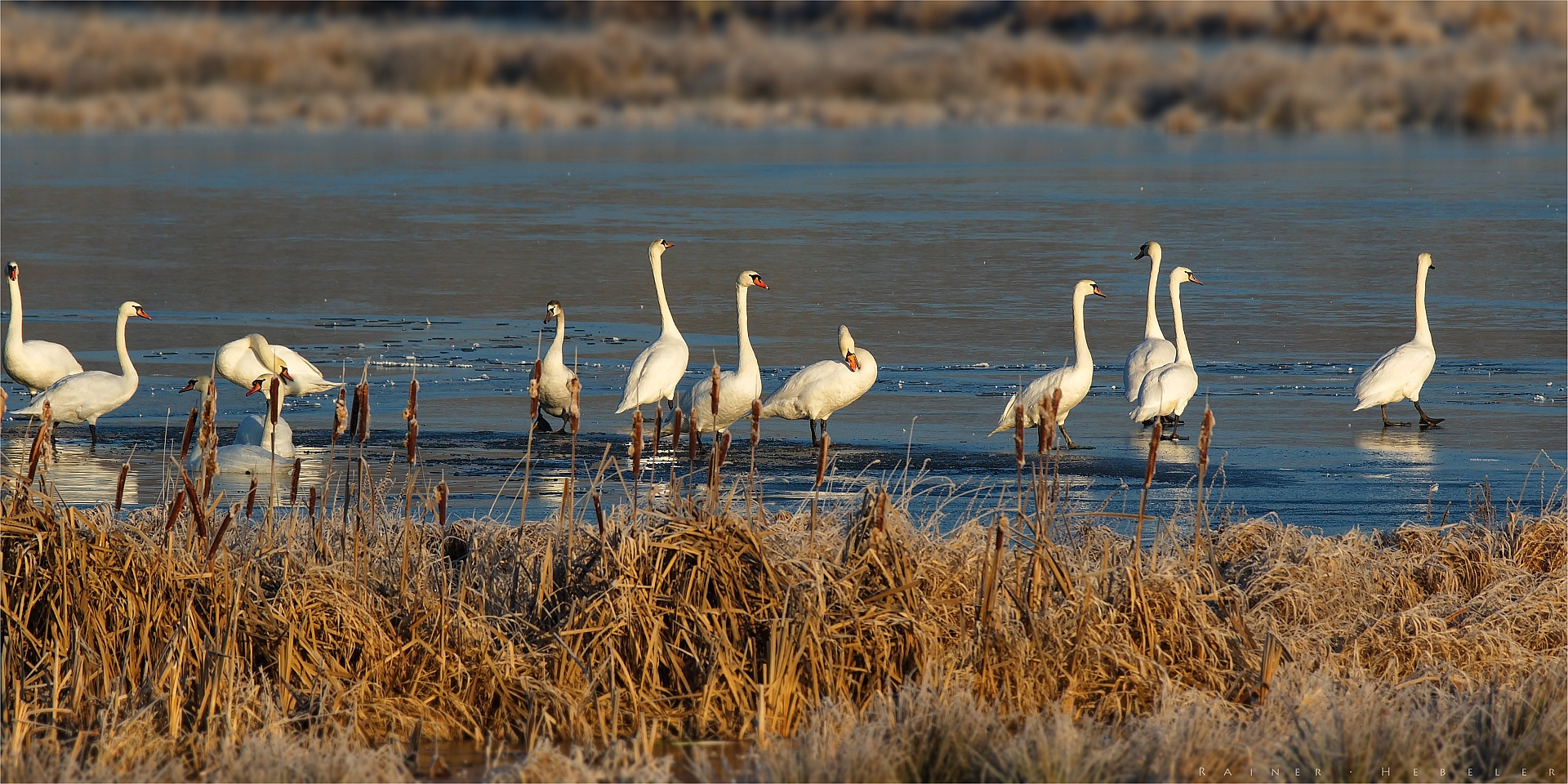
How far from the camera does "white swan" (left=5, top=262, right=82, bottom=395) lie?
34.6 feet

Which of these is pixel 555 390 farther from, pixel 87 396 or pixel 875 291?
pixel 875 291

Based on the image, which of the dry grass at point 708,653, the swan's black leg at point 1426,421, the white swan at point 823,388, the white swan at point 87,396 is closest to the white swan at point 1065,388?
the white swan at point 823,388

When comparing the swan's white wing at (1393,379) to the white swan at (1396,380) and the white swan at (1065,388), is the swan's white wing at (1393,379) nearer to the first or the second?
the white swan at (1396,380)

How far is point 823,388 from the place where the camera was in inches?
371

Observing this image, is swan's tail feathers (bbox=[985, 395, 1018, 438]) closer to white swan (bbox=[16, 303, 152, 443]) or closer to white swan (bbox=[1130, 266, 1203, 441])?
white swan (bbox=[1130, 266, 1203, 441])

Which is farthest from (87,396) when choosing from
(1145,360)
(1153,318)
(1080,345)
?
(1153,318)

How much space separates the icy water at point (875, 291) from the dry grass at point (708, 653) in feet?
2.61

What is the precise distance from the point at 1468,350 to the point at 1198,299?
3.28 metres

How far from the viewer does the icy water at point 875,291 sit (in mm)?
9102

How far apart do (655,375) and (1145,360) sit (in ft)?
9.33

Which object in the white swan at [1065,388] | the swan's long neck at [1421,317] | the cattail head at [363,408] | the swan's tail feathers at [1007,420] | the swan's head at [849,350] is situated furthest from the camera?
the swan's long neck at [1421,317]

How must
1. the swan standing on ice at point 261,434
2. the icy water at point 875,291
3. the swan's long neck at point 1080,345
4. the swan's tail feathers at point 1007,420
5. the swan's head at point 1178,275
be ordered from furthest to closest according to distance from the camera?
the swan's head at point 1178,275 < the swan's long neck at point 1080,345 < the swan's tail feathers at point 1007,420 < the icy water at point 875,291 < the swan standing on ice at point 261,434

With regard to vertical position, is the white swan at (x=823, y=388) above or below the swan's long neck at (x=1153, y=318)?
below

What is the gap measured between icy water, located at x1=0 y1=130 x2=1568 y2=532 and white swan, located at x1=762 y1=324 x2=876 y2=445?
0.27m
